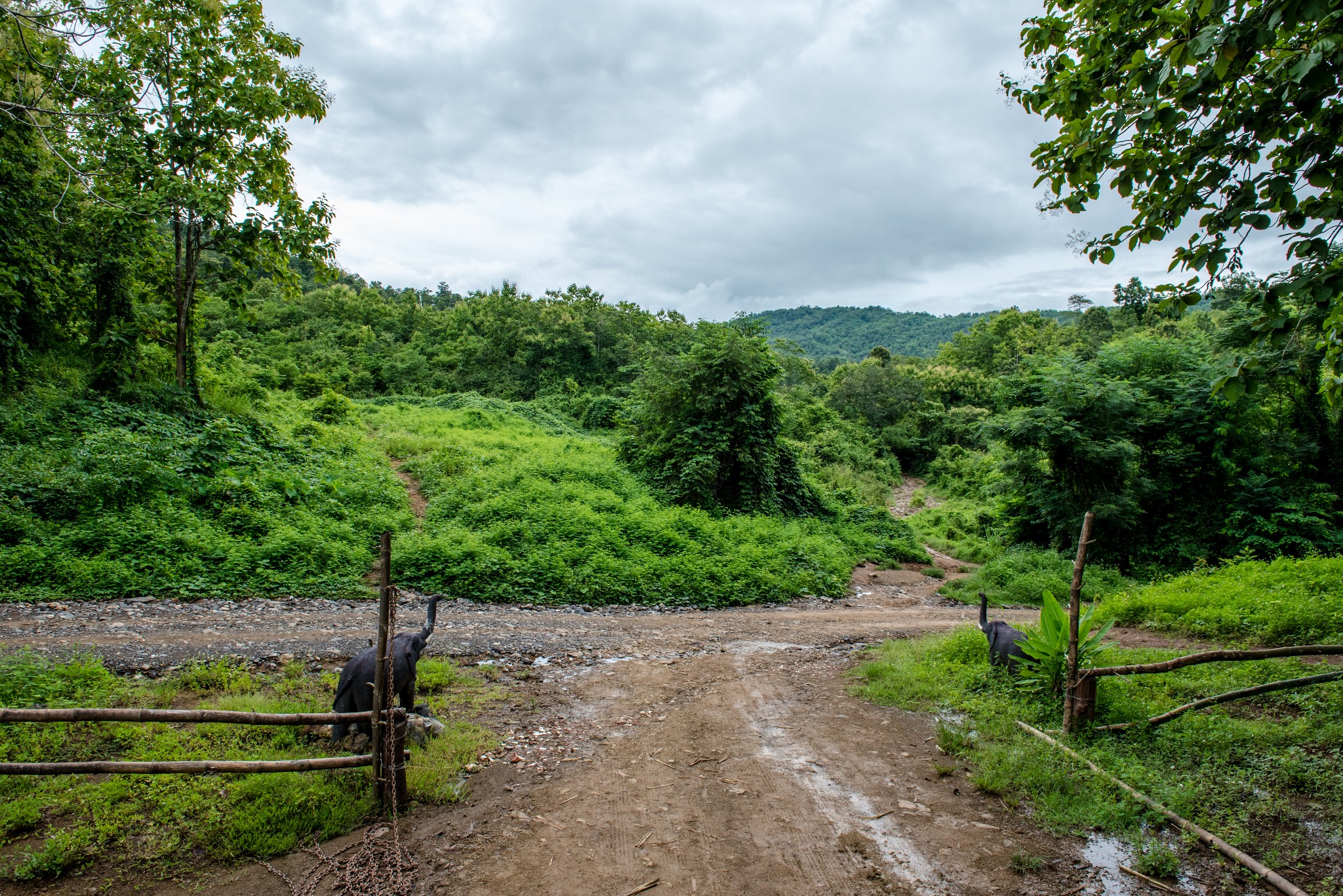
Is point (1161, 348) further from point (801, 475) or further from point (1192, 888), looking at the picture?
point (1192, 888)

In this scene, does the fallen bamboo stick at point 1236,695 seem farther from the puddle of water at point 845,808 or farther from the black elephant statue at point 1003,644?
the puddle of water at point 845,808

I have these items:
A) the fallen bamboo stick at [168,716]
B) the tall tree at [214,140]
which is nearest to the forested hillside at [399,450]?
the tall tree at [214,140]

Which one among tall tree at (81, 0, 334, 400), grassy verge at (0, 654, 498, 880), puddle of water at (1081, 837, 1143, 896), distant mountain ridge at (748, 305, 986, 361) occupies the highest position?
distant mountain ridge at (748, 305, 986, 361)

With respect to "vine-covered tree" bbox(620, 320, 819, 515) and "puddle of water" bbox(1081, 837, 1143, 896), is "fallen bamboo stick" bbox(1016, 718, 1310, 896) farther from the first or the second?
"vine-covered tree" bbox(620, 320, 819, 515)

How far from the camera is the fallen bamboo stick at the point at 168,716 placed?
3410 millimetres

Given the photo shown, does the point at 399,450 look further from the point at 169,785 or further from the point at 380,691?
the point at 380,691

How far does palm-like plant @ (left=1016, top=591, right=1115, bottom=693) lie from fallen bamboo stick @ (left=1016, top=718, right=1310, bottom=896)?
3.62ft

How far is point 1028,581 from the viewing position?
535 inches

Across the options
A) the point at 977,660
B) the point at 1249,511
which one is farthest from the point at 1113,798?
the point at 1249,511

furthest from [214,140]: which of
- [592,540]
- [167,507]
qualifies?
[592,540]

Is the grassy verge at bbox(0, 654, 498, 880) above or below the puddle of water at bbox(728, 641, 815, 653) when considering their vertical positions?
above

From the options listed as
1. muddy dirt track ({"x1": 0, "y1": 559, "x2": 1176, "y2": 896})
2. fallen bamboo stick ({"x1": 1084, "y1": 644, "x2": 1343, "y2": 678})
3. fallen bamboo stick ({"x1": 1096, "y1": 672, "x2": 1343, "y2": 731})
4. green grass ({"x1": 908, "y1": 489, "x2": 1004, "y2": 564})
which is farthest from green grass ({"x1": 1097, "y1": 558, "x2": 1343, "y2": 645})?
green grass ({"x1": 908, "y1": 489, "x2": 1004, "y2": 564})

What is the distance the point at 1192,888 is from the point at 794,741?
2701 mm

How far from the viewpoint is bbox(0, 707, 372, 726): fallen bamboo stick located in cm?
341
